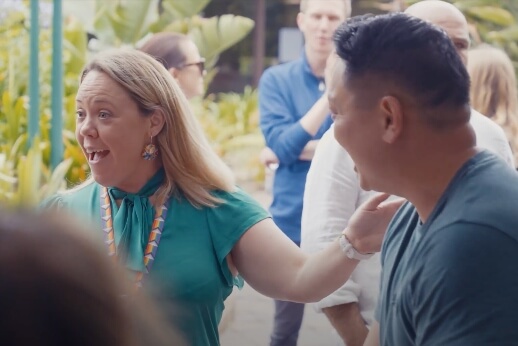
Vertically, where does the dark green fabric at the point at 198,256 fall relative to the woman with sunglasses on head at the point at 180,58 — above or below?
above

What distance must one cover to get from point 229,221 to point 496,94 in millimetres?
2389

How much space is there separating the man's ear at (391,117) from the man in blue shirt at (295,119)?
251cm

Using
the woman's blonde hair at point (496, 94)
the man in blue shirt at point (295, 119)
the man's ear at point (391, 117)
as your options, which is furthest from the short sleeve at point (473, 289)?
the woman's blonde hair at point (496, 94)

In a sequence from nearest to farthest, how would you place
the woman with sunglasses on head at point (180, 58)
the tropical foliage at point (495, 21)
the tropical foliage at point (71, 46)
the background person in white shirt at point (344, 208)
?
the background person in white shirt at point (344, 208) → the woman with sunglasses on head at point (180, 58) → the tropical foliage at point (71, 46) → the tropical foliage at point (495, 21)

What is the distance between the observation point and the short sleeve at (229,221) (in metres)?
2.77

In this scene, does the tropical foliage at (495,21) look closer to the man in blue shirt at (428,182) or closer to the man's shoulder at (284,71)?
the man's shoulder at (284,71)

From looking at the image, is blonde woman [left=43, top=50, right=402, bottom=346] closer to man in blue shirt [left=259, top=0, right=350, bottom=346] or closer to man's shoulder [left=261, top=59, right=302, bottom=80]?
man in blue shirt [left=259, top=0, right=350, bottom=346]

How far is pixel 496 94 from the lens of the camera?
15.5 ft

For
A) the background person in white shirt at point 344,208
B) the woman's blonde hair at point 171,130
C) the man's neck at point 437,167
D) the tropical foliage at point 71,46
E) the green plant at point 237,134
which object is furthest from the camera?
the green plant at point 237,134

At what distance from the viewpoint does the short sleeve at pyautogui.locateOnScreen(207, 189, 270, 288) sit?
277 centimetres

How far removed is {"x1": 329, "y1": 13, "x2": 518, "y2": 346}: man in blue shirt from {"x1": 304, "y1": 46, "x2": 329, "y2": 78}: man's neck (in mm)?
2624

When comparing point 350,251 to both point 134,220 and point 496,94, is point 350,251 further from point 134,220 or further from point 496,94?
point 496,94

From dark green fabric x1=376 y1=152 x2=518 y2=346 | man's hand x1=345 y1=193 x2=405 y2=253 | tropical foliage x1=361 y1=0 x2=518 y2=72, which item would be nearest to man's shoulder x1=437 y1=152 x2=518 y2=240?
dark green fabric x1=376 y1=152 x2=518 y2=346

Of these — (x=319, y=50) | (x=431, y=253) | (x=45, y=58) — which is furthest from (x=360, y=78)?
(x=45, y=58)
